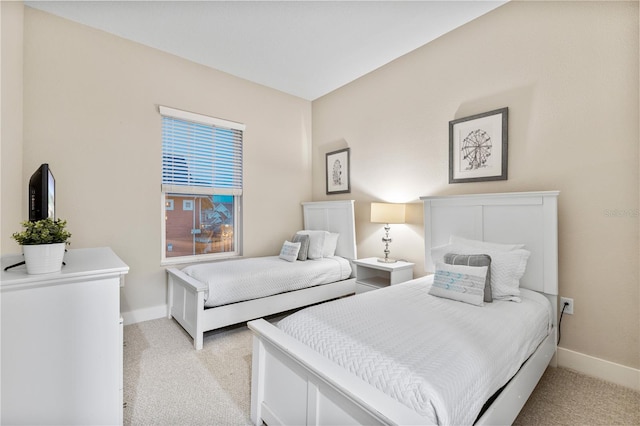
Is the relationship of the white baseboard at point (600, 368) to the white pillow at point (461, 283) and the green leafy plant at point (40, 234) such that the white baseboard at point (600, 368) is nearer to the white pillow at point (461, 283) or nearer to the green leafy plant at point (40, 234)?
the white pillow at point (461, 283)

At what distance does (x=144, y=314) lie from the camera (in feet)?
10.00

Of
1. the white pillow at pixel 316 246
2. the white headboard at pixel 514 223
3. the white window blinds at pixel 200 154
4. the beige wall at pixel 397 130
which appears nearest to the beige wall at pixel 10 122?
the beige wall at pixel 397 130

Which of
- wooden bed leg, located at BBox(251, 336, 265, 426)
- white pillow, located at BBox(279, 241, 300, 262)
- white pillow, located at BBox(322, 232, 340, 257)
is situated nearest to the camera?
wooden bed leg, located at BBox(251, 336, 265, 426)

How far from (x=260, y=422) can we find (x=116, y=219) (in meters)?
2.47

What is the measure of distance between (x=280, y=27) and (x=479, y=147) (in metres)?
2.21

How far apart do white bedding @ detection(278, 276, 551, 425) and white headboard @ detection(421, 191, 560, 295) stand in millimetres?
280

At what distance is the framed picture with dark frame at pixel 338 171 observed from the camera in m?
3.98

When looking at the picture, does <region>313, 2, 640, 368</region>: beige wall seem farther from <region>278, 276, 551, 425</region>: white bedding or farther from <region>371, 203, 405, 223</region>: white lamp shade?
<region>278, 276, 551, 425</region>: white bedding

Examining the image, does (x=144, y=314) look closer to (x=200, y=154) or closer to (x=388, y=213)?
(x=200, y=154)

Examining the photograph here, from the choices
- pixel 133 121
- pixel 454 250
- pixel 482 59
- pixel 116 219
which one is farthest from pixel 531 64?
pixel 116 219

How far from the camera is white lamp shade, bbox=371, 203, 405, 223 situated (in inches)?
121

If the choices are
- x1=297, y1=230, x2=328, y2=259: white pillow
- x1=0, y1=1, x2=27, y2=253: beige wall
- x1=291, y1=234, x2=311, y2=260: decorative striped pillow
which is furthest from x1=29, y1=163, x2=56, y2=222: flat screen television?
x1=297, y1=230, x2=328, y2=259: white pillow

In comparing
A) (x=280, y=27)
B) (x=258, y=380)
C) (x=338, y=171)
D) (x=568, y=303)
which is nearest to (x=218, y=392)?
(x=258, y=380)

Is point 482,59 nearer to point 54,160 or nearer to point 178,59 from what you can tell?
point 178,59
